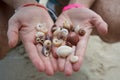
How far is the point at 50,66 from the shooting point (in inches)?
36.5

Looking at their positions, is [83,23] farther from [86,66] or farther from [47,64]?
[86,66]

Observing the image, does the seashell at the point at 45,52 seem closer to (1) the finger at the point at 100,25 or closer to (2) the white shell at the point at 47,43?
(2) the white shell at the point at 47,43

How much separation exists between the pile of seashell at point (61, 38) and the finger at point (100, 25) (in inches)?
1.9

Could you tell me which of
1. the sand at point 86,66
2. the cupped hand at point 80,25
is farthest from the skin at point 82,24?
the sand at point 86,66

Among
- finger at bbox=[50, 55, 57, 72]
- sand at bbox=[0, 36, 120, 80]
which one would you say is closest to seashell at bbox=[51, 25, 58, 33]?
finger at bbox=[50, 55, 57, 72]

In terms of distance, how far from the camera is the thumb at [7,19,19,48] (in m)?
0.94

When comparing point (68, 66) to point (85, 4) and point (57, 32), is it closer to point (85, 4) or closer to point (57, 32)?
point (57, 32)

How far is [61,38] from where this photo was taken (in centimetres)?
103

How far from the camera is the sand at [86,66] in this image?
4.67 ft

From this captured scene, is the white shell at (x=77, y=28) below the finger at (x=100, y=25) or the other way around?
below

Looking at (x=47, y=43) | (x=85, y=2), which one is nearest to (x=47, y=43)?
(x=47, y=43)

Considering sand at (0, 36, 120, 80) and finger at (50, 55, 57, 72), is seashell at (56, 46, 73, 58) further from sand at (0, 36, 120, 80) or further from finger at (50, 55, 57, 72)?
sand at (0, 36, 120, 80)

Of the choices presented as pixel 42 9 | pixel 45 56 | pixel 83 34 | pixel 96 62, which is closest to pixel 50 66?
pixel 45 56

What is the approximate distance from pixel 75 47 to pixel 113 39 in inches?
13.0
